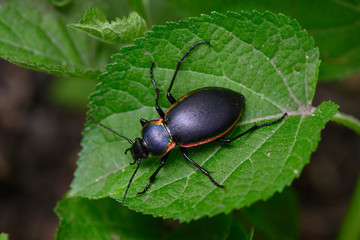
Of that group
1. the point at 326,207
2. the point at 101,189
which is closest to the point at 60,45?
the point at 101,189

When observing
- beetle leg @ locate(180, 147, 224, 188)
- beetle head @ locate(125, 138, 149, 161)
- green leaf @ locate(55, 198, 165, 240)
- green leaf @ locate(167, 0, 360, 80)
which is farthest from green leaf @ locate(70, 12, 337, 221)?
green leaf @ locate(167, 0, 360, 80)

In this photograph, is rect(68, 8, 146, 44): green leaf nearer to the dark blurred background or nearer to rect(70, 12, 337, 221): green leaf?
rect(70, 12, 337, 221): green leaf

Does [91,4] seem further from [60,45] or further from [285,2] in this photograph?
[285,2]

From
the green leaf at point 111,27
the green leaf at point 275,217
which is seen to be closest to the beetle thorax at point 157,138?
the green leaf at point 111,27

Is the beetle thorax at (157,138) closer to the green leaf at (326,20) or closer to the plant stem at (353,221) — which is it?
the green leaf at (326,20)

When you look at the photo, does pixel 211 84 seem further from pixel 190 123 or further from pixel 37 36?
pixel 37 36

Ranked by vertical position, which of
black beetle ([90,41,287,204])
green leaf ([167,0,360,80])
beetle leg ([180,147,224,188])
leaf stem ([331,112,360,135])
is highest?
green leaf ([167,0,360,80])

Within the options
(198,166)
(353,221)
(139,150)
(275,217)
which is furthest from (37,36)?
(353,221)
